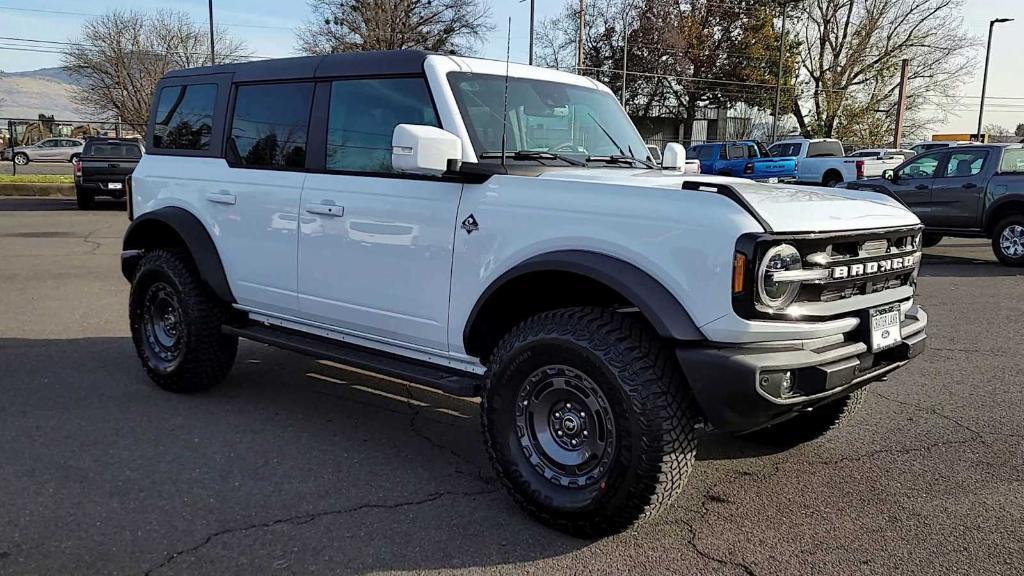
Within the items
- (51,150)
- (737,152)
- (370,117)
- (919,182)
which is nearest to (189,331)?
(370,117)

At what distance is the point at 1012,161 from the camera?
12.5 metres

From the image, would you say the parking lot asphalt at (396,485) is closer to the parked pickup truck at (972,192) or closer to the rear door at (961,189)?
the parked pickup truck at (972,192)

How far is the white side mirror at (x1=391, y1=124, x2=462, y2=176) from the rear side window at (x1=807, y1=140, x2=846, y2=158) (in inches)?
1079

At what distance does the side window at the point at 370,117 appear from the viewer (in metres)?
4.24

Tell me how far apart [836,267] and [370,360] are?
7.52ft

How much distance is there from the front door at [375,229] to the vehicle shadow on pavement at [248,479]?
697mm

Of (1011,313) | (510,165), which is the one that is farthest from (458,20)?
(510,165)

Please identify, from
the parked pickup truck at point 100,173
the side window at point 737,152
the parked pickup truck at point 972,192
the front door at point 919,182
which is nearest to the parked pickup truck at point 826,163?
the side window at point 737,152

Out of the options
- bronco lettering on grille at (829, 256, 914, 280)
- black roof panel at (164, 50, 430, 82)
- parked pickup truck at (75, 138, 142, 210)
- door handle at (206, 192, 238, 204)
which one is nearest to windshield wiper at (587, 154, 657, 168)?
black roof panel at (164, 50, 430, 82)

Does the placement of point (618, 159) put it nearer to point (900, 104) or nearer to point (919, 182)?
point (919, 182)

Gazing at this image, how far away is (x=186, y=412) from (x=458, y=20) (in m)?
46.3

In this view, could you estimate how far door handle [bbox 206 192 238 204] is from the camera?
4.99m

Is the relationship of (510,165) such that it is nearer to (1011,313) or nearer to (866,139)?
(1011,313)

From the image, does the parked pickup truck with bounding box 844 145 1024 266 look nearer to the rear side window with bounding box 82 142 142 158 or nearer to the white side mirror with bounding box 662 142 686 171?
the white side mirror with bounding box 662 142 686 171
